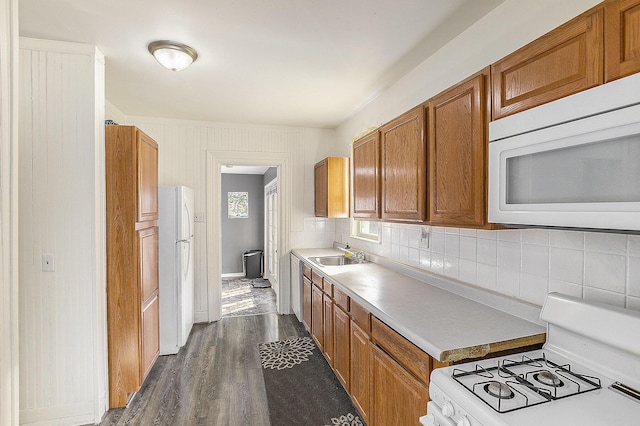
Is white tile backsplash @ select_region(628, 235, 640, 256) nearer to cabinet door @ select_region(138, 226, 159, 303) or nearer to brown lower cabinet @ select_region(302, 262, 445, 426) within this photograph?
brown lower cabinet @ select_region(302, 262, 445, 426)

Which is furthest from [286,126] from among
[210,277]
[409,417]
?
[409,417]

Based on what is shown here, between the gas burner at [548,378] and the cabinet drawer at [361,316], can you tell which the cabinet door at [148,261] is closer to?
the cabinet drawer at [361,316]

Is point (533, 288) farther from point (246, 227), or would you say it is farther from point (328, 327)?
point (246, 227)

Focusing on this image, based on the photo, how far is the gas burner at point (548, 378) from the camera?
1095mm

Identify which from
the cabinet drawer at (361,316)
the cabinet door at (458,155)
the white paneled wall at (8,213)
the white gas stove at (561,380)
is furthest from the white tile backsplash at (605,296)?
the white paneled wall at (8,213)

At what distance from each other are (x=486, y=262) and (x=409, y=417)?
93 centimetres

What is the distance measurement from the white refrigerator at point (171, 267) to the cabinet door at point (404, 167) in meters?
2.09

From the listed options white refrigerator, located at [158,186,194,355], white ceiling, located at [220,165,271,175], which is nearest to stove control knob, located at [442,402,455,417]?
white refrigerator, located at [158,186,194,355]

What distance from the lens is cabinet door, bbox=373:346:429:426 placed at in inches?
57.3

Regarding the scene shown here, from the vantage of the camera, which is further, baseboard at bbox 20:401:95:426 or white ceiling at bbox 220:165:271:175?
white ceiling at bbox 220:165:271:175

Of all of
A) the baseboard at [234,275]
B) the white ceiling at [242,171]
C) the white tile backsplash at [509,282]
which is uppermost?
the white ceiling at [242,171]

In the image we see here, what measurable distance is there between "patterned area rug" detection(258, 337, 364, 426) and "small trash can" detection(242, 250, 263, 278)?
3460 mm

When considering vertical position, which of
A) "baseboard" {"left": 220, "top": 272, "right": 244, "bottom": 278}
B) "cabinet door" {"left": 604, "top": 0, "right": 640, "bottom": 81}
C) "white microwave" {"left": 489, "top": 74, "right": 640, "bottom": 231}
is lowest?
"baseboard" {"left": 220, "top": 272, "right": 244, "bottom": 278}

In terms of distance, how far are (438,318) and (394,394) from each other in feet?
1.48
